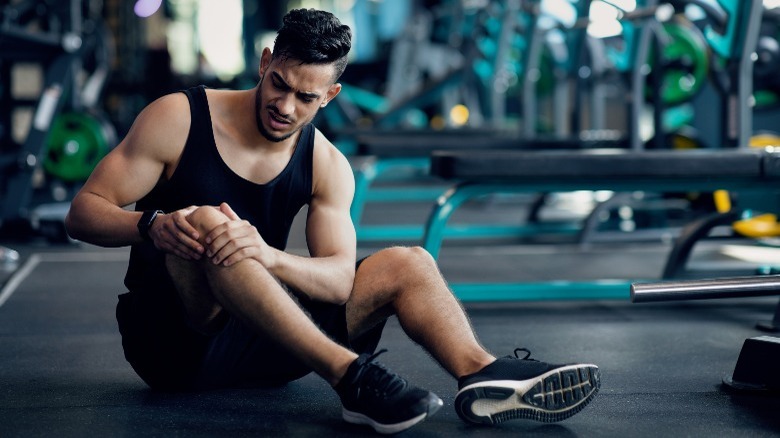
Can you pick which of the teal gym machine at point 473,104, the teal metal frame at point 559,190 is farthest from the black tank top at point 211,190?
the teal gym machine at point 473,104

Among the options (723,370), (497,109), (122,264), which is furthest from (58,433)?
(497,109)

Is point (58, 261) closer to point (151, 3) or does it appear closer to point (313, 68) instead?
point (313, 68)

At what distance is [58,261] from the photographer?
12.6ft

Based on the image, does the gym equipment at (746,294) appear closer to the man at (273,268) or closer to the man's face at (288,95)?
the man at (273,268)

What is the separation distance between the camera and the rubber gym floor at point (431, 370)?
62.9 inches

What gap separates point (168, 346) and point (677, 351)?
126 centimetres

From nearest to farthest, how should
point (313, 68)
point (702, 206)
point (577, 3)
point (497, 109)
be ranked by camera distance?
point (313, 68) → point (702, 206) → point (577, 3) → point (497, 109)

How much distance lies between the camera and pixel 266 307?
154cm

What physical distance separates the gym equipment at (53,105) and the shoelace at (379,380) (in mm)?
3206

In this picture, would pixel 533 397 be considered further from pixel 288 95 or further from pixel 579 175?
pixel 579 175

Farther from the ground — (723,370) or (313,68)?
(313,68)

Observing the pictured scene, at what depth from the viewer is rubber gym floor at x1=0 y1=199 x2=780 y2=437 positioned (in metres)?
1.60

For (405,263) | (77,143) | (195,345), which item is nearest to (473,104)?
(77,143)

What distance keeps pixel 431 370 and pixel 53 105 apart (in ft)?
9.79
